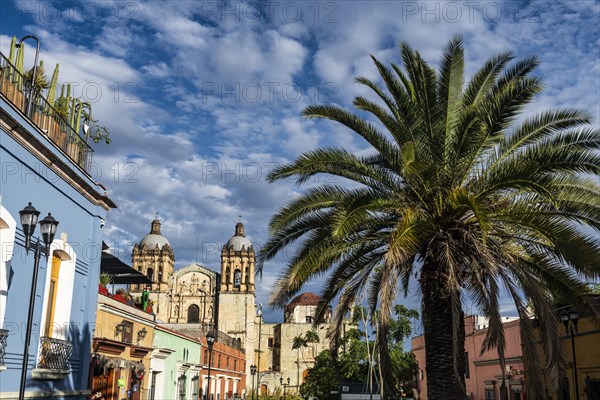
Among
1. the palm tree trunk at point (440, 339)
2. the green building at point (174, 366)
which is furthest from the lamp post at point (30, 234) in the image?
the green building at point (174, 366)

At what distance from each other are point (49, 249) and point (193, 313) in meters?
61.1

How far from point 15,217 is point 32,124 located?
1486mm

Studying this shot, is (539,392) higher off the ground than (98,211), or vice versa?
(98,211)

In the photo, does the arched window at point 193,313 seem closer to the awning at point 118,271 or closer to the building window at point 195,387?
the building window at point 195,387

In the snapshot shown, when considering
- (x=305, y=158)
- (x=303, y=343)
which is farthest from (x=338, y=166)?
(x=303, y=343)

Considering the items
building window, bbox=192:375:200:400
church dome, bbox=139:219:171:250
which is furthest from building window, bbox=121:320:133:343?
church dome, bbox=139:219:171:250

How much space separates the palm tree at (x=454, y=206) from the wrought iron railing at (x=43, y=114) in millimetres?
4090

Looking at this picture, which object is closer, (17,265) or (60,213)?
(17,265)

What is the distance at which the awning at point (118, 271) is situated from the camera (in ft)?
62.6

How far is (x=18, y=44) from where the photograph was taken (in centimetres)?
1045

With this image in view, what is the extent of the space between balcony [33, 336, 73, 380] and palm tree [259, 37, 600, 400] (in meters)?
3.88

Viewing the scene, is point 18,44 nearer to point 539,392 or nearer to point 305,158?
point 305,158

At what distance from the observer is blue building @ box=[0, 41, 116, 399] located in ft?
29.2

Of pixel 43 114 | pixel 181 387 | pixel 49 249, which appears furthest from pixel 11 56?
pixel 181 387
